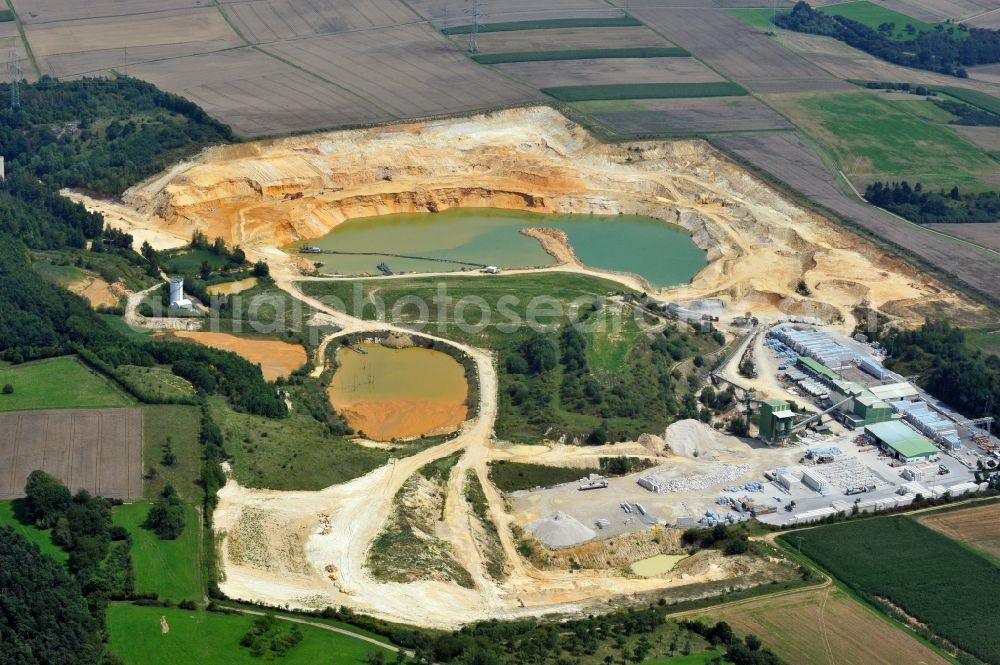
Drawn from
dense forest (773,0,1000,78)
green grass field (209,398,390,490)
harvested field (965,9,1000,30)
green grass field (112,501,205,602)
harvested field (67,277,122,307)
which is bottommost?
harvested field (67,277,122,307)

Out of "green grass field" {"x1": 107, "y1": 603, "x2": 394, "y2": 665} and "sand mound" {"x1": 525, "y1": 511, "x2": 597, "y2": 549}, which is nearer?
"green grass field" {"x1": 107, "y1": 603, "x2": 394, "y2": 665}

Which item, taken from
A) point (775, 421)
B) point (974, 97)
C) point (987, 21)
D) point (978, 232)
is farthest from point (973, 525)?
point (987, 21)

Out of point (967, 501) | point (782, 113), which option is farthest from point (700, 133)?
point (967, 501)

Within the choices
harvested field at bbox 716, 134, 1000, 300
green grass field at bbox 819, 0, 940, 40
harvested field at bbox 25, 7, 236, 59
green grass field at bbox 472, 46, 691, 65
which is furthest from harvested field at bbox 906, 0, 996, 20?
harvested field at bbox 25, 7, 236, 59

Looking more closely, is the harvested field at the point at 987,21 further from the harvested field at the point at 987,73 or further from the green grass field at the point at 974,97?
the green grass field at the point at 974,97

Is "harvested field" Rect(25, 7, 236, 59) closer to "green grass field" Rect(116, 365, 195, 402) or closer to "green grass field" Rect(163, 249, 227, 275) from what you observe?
"green grass field" Rect(163, 249, 227, 275)

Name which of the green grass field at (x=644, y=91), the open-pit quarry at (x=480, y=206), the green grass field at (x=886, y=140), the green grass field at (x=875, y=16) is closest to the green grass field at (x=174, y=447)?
the open-pit quarry at (x=480, y=206)
